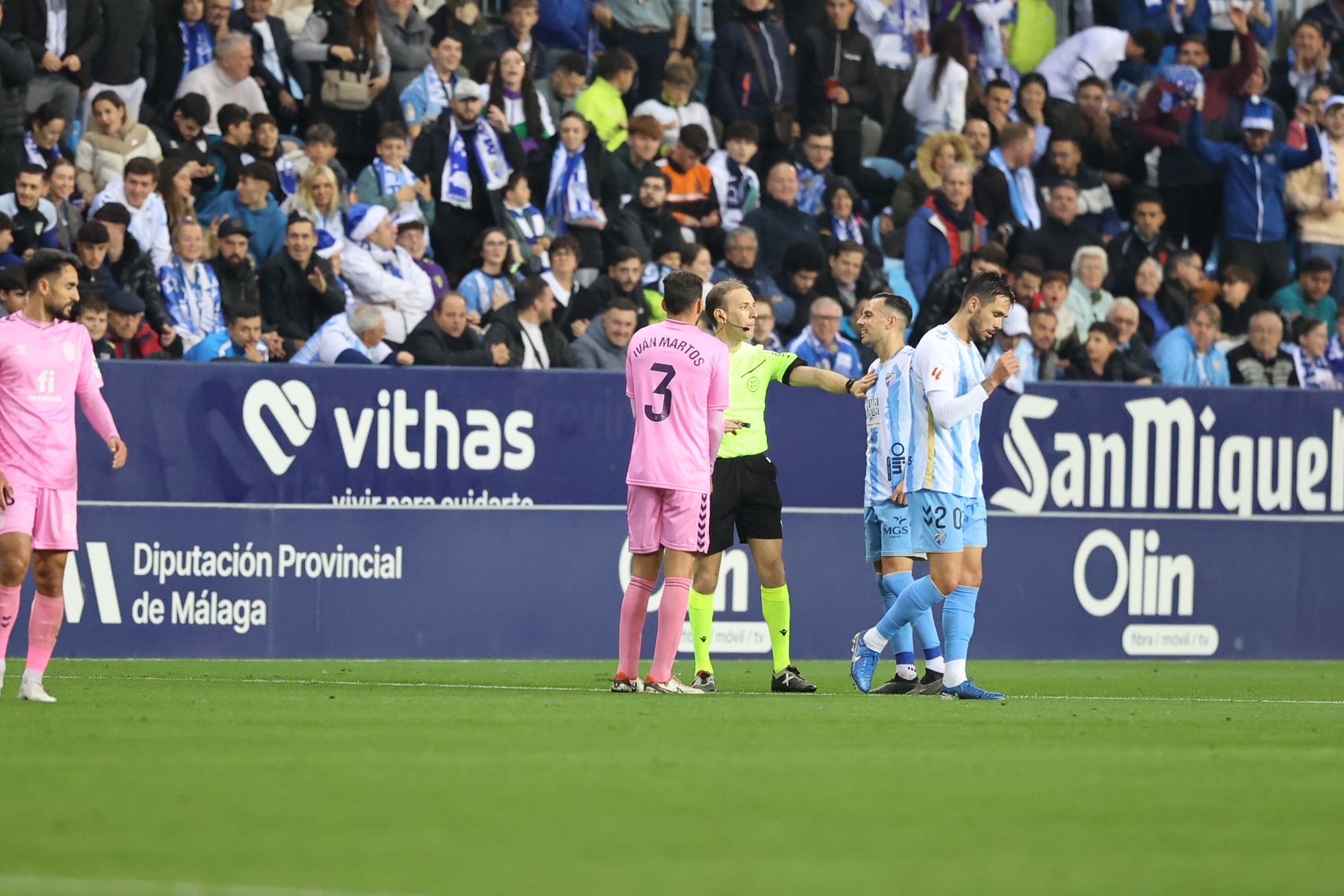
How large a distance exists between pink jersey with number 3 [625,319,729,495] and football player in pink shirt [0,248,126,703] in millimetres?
2763

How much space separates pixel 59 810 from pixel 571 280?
1157 cm

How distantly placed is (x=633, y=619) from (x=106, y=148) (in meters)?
7.19

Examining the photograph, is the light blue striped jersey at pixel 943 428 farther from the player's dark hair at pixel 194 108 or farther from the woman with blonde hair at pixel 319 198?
the player's dark hair at pixel 194 108

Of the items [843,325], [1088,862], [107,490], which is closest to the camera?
[1088,862]

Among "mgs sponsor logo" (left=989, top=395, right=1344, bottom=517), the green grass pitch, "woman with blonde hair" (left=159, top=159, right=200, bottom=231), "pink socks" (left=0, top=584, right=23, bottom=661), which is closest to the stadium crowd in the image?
"woman with blonde hair" (left=159, top=159, right=200, bottom=231)

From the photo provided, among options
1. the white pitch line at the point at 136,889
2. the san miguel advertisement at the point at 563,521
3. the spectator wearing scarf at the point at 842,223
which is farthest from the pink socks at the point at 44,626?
the spectator wearing scarf at the point at 842,223

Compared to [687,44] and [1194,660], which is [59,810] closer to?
[1194,660]

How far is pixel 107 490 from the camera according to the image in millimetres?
15445

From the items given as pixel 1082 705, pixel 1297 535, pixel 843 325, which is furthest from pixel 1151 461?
pixel 1082 705

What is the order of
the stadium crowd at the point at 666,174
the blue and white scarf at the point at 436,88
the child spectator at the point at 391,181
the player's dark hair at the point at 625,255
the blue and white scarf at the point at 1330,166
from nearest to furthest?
the stadium crowd at the point at 666,174 → the player's dark hair at the point at 625,255 → the child spectator at the point at 391,181 → the blue and white scarf at the point at 436,88 → the blue and white scarf at the point at 1330,166

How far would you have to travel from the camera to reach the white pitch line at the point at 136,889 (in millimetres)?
5445

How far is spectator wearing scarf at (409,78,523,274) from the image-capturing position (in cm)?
1836

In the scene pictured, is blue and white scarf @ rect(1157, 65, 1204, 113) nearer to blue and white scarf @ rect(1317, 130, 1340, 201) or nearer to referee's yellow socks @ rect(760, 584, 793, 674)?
blue and white scarf @ rect(1317, 130, 1340, 201)

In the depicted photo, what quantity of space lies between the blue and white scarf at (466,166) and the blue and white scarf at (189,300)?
105 inches
